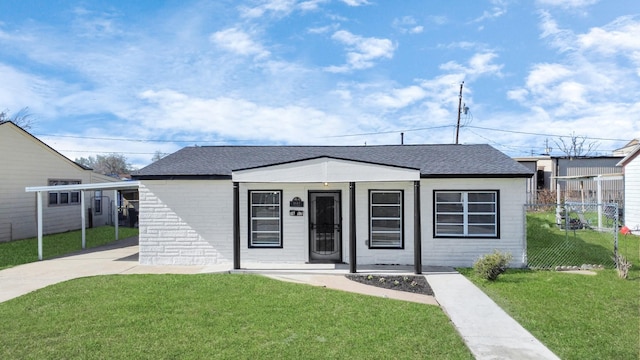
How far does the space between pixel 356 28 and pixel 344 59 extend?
2.51 m

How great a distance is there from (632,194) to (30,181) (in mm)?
27753

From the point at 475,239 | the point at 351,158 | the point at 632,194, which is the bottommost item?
the point at 475,239

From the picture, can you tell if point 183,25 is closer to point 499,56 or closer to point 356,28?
point 356,28

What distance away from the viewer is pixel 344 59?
15.4m

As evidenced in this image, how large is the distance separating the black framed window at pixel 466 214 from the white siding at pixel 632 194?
1045 centimetres

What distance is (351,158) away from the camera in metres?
11.8

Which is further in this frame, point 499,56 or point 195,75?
point 195,75

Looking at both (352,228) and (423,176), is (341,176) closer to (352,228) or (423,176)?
(352,228)

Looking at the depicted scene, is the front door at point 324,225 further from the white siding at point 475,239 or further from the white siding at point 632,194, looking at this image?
the white siding at point 632,194

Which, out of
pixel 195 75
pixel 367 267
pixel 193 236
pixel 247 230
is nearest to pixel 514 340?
pixel 367 267

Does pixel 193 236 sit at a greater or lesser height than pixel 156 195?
lesser

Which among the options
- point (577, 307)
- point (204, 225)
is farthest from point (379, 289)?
point (204, 225)

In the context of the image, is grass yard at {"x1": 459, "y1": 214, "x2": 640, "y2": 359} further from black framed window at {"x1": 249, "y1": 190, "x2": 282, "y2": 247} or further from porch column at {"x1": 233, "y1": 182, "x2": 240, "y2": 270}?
porch column at {"x1": 233, "y1": 182, "x2": 240, "y2": 270}

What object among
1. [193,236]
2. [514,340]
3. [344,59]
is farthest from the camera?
[344,59]
